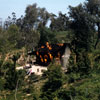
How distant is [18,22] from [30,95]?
2482 centimetres

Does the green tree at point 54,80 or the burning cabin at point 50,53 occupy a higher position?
the burning cabin at point 50,53

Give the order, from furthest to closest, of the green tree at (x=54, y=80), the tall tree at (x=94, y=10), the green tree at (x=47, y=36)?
the green tree at (x=47, y=36) → the tall tree at (x=94, y=10) → the green tree at (x=54, y=80)

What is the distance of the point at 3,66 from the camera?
14.5m

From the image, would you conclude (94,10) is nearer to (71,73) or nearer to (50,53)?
(50,53)

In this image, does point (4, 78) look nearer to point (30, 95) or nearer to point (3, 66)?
point (3, 66)

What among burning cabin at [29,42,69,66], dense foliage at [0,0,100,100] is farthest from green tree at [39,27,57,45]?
burning cabin at [29,42,69,66]

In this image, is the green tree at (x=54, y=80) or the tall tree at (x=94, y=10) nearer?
the green tree at (x=54, y=80)

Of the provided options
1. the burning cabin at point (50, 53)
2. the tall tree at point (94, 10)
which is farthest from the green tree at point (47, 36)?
the tall tree at point (94, 10)

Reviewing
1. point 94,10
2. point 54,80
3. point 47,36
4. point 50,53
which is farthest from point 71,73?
point 47,36

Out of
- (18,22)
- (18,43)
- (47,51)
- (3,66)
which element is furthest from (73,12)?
(18,22)

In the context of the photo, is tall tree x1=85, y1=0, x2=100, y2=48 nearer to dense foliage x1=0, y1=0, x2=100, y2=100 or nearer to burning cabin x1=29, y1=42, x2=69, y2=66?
dense foliage x1=0, y1=0, x2=100, y2=100

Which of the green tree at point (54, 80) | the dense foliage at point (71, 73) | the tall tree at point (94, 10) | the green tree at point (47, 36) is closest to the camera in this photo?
the dense foliage at point (71, 73)

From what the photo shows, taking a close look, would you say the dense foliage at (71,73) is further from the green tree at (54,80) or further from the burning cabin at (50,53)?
the burning cabin at (50,53)

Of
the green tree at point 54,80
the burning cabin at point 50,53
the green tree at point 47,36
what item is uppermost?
the green tree at point 47,36
